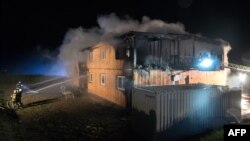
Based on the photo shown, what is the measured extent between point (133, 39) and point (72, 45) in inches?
906

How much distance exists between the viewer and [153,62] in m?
20.3

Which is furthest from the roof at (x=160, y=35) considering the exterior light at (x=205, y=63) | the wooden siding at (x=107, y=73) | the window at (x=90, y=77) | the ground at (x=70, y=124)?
the window at (x=90, y=77)

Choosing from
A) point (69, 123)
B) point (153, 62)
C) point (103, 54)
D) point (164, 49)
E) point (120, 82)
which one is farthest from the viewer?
point (103, 54)

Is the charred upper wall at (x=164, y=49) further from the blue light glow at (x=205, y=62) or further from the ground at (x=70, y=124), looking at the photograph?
the ground at (x=70, y=124)

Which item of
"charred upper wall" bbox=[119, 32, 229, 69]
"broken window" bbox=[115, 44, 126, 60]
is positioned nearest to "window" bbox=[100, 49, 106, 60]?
"broken window" bbox=[115, 44, 126, 60]

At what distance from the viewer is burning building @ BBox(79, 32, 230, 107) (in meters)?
19.7

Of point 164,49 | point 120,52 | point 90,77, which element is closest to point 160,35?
point 164,49

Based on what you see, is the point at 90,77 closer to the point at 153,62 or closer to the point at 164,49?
the point at 153,62

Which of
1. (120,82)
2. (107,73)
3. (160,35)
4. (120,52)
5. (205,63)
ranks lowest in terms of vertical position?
(120,82)

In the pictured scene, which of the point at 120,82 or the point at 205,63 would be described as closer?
the point at 120,82

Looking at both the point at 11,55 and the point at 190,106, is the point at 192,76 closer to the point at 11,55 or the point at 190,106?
the point at 190,106

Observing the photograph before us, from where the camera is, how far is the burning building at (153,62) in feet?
64.6

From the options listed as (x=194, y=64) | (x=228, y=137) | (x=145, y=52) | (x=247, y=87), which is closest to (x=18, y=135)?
(x=228, y=137)

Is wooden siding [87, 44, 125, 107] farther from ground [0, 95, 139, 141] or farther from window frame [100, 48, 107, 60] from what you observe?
ground [0, 95, 139, 141]
